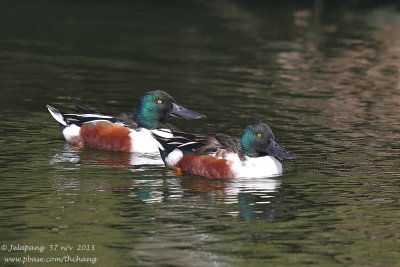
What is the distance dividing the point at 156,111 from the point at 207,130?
3.87ft

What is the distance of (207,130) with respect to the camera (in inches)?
623

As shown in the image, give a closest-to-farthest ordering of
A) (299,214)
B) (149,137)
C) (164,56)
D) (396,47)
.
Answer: (299,214) → (149,137) → (164,56) → (396,47)

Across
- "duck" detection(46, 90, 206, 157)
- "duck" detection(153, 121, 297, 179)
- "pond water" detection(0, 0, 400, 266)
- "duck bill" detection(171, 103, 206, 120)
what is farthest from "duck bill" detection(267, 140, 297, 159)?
"duck bill" detection(171, 103, 206, 120)

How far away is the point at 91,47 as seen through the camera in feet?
78.8

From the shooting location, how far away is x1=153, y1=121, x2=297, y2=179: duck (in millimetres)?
13031

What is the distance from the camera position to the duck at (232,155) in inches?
513

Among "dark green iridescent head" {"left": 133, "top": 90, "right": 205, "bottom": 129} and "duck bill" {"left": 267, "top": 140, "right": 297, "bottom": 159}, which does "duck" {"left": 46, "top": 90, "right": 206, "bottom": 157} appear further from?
"duck bill" {"left": 267, "top": 140, "right": 297, "bottom": 159}

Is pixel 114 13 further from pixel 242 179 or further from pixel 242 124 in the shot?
pixel 242 179

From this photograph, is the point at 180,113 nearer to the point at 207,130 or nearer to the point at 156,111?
the point at 156,111

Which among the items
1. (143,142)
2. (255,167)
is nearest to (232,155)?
(255,167)

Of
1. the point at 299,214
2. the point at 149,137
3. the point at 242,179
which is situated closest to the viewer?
the point at 299,214

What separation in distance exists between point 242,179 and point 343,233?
2488mm

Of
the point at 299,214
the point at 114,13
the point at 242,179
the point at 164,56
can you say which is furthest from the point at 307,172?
the point at 114,13

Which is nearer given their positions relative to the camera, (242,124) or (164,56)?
(242,124)
